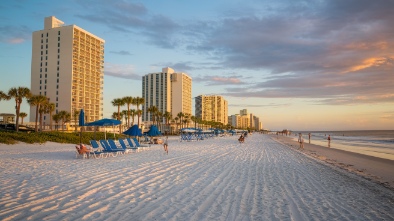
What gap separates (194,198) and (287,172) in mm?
5001

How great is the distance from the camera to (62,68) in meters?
82.2

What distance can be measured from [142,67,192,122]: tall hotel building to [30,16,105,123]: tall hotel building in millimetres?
50976

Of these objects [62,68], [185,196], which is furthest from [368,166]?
[62,68]

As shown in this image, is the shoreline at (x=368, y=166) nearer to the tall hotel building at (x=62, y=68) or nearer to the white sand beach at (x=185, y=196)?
the white sand beach at (x=185, y=196)

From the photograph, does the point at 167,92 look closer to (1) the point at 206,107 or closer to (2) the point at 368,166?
(1) the point at 206,107

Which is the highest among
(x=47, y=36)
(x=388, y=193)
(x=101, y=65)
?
(x=47, y=36)

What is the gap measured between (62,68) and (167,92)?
59472mm

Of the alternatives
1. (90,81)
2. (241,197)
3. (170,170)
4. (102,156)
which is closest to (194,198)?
(241,197)

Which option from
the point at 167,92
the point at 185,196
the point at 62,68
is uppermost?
the point at 62,68

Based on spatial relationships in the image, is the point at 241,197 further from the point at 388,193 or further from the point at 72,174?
the point at 72,174

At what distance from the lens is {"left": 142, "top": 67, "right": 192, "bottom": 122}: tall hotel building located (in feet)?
449

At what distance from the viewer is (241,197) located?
6.01 metres

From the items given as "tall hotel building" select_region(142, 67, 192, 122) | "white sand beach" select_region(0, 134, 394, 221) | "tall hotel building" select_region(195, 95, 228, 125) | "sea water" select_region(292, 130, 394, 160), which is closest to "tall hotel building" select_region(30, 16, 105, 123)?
"tall hotel building" select_region(142, 67, 192, 122)

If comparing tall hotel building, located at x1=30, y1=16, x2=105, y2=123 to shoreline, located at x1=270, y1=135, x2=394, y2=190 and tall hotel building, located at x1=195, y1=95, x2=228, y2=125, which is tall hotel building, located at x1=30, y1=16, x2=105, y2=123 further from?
tall hotel building, located at x1=195, y1=95, x2=228, y2=125
